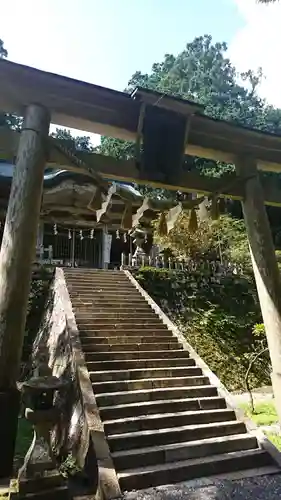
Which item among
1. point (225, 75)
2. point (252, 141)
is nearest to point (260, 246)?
point (252, 141)

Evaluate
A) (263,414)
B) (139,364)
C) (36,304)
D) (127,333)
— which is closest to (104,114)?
(139,364)

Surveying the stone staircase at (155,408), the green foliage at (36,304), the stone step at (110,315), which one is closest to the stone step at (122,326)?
the stone staircase at (155,408)

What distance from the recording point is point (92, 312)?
9.61m

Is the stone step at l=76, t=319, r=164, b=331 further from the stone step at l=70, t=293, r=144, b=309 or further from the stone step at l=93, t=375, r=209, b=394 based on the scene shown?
the stone step at l=93, t=375, r=209, b=394

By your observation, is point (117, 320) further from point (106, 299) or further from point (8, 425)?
point (8, 425)

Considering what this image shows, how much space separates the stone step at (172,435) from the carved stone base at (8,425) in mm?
2006

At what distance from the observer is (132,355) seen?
777 cm

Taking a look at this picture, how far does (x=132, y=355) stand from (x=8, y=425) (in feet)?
14.7

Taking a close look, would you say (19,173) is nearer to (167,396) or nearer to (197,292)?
(167,396)

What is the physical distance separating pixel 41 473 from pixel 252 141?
468 centimetres

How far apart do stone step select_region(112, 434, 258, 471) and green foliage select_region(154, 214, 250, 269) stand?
29.1 feet

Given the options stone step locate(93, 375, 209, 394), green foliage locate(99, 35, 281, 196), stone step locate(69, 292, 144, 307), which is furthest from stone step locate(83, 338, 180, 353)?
green foliage locate(99, 35, 281, 196)

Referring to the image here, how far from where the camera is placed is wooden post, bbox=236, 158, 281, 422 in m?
4.21

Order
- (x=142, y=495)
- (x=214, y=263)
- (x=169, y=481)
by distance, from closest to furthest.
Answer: (x=142, y=495)
(x=169, y=481)
(x=214, y=263)
